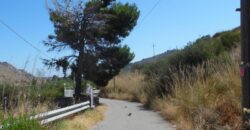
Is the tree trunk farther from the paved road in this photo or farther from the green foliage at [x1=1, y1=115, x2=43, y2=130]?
the green foliage at [x1=1, y1=115, x2=43, y2=130]

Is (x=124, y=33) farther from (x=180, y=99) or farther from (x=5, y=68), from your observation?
(x=5, y=68)

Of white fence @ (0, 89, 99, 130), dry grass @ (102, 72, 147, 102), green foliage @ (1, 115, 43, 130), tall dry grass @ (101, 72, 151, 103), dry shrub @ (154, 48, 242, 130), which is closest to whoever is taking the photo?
green foliage @ (1, 115, 43, 130)

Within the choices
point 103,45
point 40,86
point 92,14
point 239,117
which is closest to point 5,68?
point 40,86

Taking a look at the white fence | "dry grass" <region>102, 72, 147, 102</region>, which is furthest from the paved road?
"dry grass" <region>102, 72, 147, 102</region>

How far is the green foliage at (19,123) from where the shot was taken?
31.7 feet

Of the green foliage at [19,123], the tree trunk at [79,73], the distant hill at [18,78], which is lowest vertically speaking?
the green foliage at [19,123]

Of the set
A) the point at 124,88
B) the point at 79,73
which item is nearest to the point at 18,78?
the point at 79,73

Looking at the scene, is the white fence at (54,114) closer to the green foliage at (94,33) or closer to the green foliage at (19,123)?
the green foliage at (19,123)

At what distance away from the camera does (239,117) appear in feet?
40.1

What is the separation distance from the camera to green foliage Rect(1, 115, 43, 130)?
9674mm

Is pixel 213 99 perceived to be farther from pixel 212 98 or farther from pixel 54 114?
pixel 54 114

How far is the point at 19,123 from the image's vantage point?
983 cm

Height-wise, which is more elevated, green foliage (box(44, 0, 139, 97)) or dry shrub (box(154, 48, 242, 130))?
green foliage (box(44, 0, 139, 97))

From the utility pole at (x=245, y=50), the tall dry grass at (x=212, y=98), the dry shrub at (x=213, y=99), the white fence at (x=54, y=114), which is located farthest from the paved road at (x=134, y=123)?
the utility pole at (x=245, y=50)
